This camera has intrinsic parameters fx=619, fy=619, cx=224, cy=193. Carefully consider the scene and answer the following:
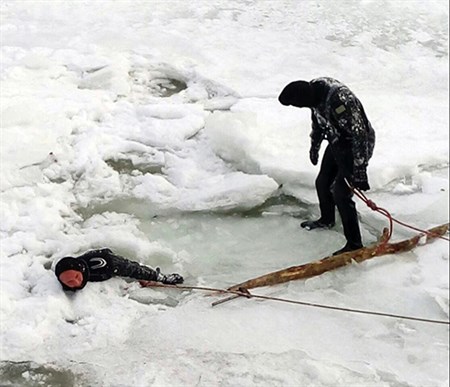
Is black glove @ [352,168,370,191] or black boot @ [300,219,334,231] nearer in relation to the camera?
black glove @ [352,168,370,191]

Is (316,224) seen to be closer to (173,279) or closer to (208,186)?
(208,186)

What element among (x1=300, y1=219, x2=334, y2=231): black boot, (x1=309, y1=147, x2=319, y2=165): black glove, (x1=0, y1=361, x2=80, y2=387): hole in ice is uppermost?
(x1=309, y1=147, x2=319, y2=165): black glove

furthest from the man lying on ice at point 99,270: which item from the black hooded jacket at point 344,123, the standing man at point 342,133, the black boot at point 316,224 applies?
the black hooded jacket at point 344,123

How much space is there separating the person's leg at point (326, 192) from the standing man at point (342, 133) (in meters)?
0.01

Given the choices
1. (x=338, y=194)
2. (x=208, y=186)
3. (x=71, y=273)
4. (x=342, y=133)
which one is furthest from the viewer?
(x=208, y=186)

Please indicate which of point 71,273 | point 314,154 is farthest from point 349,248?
point 71,273

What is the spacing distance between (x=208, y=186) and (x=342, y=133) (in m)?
1.49

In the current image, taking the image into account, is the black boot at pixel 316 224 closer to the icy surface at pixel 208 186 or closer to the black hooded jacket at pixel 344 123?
the icy surface at pixel 208 186

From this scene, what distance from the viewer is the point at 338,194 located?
13.5 feet

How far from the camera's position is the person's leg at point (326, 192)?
14.0 feet

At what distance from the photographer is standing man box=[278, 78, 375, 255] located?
377 cm

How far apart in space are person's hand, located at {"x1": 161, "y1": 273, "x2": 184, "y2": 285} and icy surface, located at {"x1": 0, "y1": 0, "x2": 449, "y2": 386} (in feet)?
0.20

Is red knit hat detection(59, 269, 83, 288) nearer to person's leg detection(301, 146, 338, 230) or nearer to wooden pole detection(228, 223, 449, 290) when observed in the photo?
wooden pole detection(228, 223, 449, 290)

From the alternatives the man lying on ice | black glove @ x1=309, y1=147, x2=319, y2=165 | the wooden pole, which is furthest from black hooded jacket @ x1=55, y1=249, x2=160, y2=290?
black glove @ x1=309, y1=147, x2=319, y2=165
